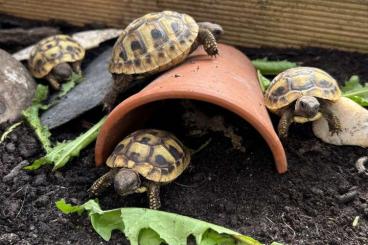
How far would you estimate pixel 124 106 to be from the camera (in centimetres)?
311

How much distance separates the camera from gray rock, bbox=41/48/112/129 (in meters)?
3.91

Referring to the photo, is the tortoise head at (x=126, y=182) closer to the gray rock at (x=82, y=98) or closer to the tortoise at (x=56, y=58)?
the gray rock at (x=82, y=98)

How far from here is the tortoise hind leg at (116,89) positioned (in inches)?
151

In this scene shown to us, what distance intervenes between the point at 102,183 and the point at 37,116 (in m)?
1.04

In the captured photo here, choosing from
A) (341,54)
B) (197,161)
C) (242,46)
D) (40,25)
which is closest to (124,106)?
(197,161)

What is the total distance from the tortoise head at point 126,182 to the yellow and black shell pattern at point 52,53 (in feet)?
6.32

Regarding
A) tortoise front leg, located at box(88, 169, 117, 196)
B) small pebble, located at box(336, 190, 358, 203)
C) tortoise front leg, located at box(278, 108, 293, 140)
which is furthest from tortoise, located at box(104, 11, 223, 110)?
small pebble, located at box(336, 190, 358, 203)

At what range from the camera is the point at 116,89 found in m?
3.89

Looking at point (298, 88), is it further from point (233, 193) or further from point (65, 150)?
point (65, 150)

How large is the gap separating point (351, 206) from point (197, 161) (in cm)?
106

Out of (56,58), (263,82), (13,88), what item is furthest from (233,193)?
(56,58)

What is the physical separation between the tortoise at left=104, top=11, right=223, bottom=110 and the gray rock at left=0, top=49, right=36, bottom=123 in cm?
87

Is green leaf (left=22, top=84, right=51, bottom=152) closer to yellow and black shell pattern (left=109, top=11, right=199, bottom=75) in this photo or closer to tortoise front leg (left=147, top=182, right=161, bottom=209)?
yellow and black shell pattern (left=109, top=11, right=199, bottom=75)

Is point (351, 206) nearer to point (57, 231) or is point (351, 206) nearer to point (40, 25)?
point (57, 231)
